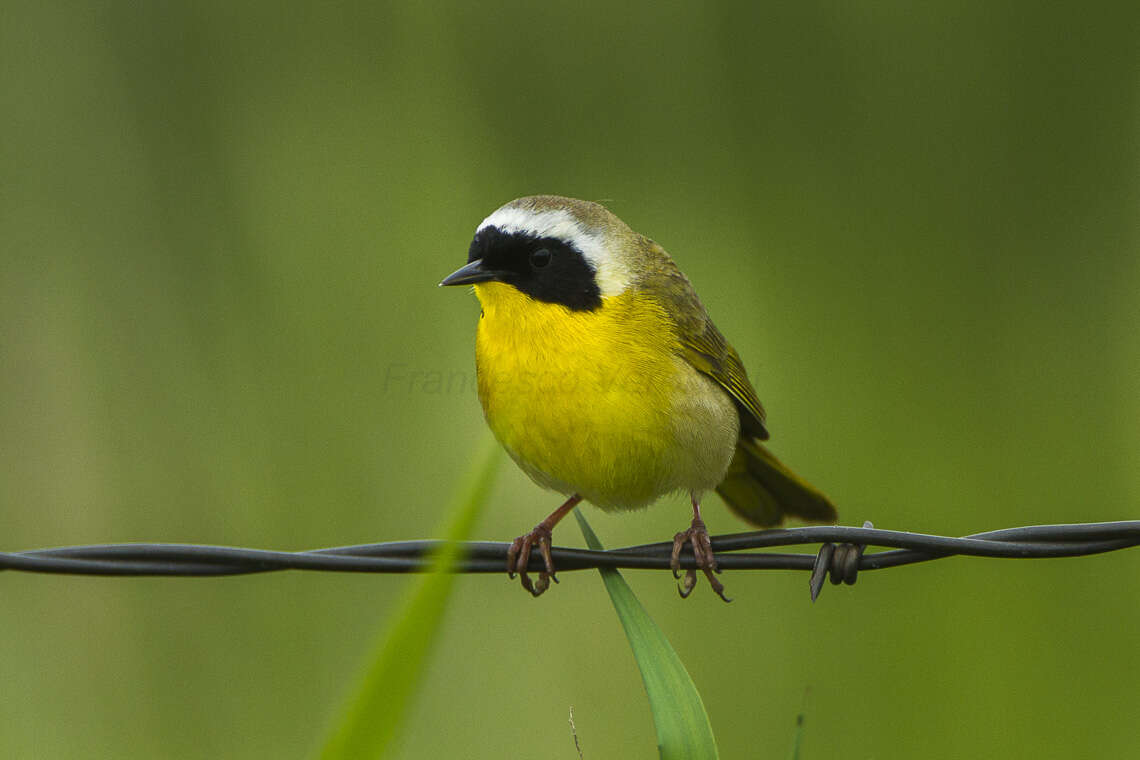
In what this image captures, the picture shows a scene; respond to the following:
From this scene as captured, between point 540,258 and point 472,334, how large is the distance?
1.91m

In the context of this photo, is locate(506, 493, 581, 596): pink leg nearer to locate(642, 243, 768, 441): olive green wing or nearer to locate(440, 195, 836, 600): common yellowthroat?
locate(440, 195, 836, 600): common yellowthroat

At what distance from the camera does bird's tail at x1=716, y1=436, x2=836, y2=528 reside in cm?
410

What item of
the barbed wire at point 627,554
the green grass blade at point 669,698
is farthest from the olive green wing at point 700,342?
the green grass blade at point 669,698

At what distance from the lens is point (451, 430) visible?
5.42m

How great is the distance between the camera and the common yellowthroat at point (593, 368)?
340 cm

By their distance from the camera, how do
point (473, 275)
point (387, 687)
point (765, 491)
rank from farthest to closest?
point (765, 491) < point (473, 275) < point (387, 687)

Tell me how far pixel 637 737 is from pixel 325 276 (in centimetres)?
259

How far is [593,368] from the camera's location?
3404 mm

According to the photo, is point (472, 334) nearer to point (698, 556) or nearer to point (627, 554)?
point (698, 556)

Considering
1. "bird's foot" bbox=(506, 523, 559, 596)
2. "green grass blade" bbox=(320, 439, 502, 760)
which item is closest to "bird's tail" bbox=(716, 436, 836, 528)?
"bird's foot" bbox=(506, 523, 559, 596)

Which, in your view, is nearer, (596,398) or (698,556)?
(698,556)

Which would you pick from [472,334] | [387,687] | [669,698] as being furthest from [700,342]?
[387,687]

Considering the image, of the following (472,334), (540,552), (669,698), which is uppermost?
(472,334)

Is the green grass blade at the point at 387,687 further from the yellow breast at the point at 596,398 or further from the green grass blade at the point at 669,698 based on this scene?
the yellow breast at the point at 596,398
